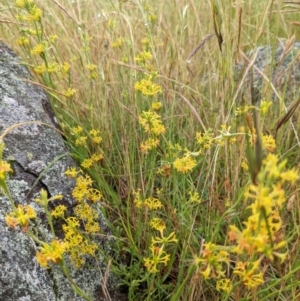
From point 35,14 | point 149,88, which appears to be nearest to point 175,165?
point 149,88

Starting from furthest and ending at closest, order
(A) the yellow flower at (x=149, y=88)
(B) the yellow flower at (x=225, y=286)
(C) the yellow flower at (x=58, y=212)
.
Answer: (A) the yellow flower at (x=149, y=88) < (C) the yellow flower at (x=58, y=212) < (B) the yellow flower at (x=225, y=286)

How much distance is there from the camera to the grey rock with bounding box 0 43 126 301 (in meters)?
1.12

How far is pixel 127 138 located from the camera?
171 centimetres

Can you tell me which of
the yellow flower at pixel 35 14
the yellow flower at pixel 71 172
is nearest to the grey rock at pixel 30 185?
the yellow flower at pixel 71 172

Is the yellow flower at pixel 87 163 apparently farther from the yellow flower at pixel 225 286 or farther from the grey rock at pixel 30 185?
the yellow flower at pixel 225 286

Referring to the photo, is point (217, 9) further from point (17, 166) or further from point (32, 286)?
point (32, 286)

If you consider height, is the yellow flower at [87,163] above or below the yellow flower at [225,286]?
above

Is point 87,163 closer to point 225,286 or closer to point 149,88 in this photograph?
point 149,88

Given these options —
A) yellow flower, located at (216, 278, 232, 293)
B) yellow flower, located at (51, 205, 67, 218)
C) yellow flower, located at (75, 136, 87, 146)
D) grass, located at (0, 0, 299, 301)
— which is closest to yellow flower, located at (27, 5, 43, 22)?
grass, located at (0, 0, 299, 301)

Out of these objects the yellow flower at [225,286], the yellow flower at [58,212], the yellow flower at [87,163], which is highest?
the yellow flower at [58,212]

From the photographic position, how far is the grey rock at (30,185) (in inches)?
44.2

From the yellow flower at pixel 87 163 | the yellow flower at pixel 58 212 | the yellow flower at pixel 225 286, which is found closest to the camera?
the yellow flower at pixel 225 286

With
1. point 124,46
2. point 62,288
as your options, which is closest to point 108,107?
point 124,46

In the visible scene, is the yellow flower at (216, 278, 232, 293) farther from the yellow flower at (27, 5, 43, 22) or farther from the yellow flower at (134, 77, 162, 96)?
the yellow flower at (27, 5, 43, 22)
